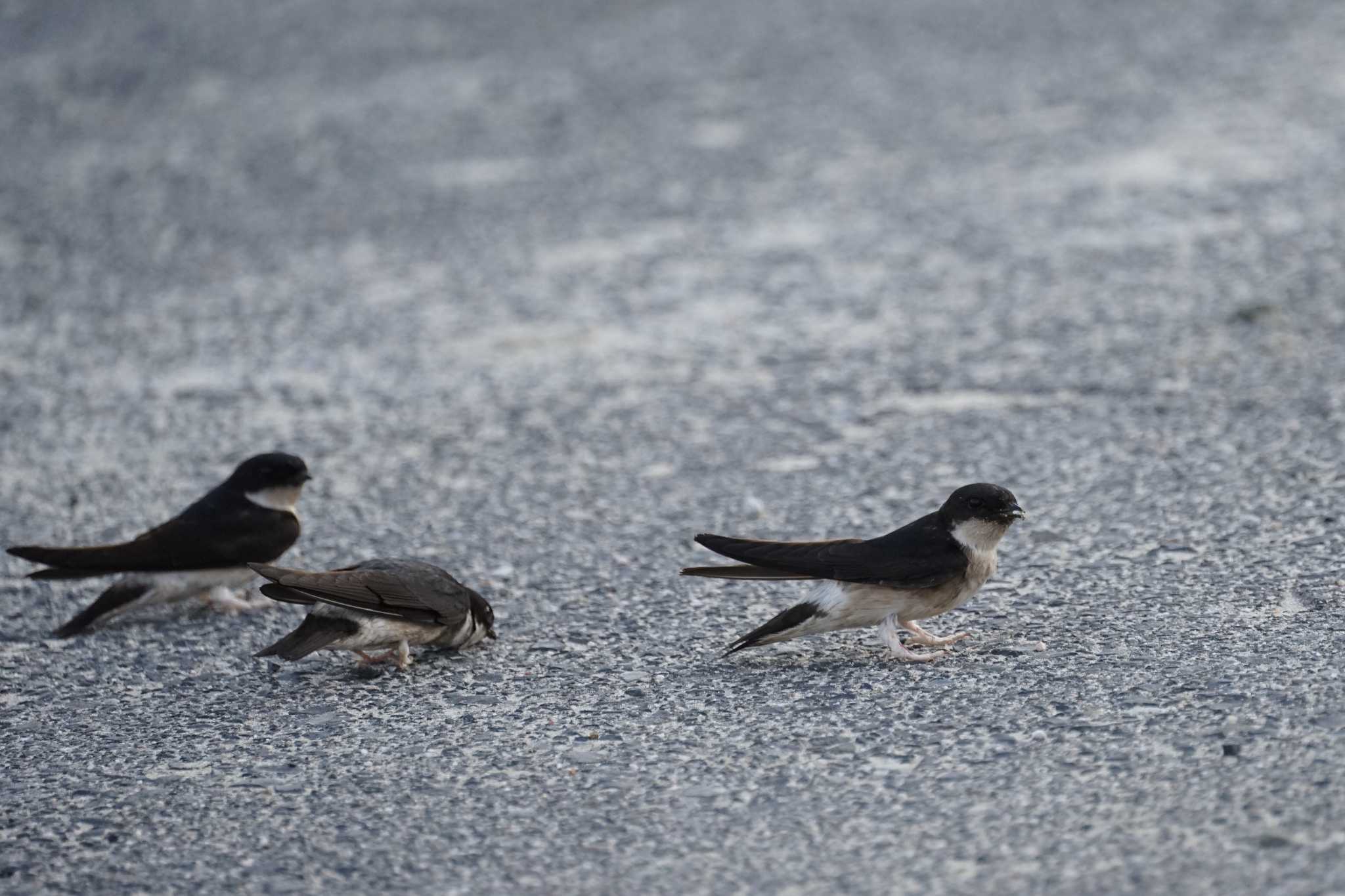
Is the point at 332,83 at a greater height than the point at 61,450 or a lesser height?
greater

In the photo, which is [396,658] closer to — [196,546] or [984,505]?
[196,546]

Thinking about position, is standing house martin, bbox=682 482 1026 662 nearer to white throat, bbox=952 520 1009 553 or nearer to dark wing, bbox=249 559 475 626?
white throat, bbox=952 520 1009 553

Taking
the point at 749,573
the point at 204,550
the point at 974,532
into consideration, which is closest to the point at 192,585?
Answer: the point at 204,550

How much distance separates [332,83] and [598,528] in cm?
865

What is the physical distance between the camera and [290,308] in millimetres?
8094

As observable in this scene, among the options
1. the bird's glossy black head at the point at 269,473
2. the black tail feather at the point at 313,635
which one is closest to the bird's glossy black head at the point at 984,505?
the black tail feather at the point at 313,635

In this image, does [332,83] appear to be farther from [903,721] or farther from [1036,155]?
[903,721]

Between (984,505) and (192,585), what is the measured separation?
2345mm

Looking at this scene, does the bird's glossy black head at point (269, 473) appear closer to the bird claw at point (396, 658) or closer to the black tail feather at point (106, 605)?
the black tail feather at point (106, 605)

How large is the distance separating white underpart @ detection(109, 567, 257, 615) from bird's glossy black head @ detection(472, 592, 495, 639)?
0.88 meters

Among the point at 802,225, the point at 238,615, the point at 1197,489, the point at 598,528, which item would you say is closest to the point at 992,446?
the point at 1197,489

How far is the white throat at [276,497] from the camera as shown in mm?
4941

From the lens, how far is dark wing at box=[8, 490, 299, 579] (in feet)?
15.4

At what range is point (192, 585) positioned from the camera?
480 cm
